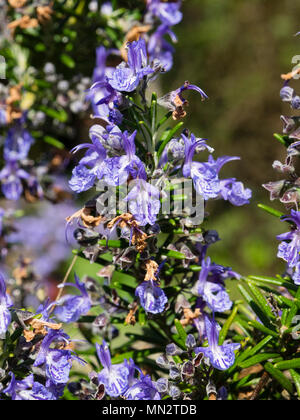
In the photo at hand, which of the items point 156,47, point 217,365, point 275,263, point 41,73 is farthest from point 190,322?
point 275,263

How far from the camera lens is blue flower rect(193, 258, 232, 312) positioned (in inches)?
26.2

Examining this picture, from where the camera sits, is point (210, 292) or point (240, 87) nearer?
point (210, 292)

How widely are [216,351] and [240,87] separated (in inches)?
93.7

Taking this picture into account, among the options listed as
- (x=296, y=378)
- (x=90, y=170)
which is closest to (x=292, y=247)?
(x=296, y=378)

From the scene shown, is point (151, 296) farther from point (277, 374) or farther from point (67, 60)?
point (67, 60)

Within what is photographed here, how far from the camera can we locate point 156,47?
1.04 metres

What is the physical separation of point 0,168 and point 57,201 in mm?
163

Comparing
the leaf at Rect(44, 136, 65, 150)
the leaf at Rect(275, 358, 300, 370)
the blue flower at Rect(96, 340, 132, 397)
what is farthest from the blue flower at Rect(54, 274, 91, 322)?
the leaf at Rect(44, 136, 65, 150)

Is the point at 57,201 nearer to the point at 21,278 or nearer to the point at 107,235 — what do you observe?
the point at 21,278

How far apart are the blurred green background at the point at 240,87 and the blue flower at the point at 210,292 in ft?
6.49

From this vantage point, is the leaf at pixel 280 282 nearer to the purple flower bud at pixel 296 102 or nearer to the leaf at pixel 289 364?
the leaf at pixel 289 364

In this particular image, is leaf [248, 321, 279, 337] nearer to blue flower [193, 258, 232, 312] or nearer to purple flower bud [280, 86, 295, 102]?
blue flower [193, 258, 232, 312]

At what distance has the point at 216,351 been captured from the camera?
24.2 inches
